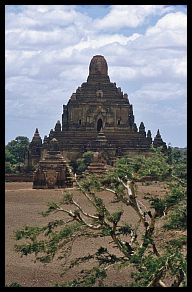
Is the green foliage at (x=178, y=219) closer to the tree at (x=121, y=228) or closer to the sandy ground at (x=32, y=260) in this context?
the tree at (x=121, y=228)

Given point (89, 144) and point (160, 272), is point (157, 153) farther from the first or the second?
point (89, 144)

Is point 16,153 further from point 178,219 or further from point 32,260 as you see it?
point 178,219

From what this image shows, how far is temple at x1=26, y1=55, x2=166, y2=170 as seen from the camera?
141ft

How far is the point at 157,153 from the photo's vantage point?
920 cm

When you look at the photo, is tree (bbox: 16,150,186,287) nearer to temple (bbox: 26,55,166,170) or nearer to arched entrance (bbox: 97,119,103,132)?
temple (bbox: 26,55,166,170)

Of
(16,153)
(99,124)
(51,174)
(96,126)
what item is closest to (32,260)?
(51,174)

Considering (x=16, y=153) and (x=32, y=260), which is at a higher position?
(x=16, y=153)

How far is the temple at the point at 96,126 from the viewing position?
4306 centimetres

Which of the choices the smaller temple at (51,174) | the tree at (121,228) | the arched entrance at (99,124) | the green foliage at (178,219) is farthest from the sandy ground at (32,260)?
the arched entrance at (99,124)

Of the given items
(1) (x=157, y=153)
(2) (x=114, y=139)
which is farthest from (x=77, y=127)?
(1) (x=157, y=153)

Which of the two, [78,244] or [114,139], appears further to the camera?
[114,139]

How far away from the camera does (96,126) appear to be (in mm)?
46000
